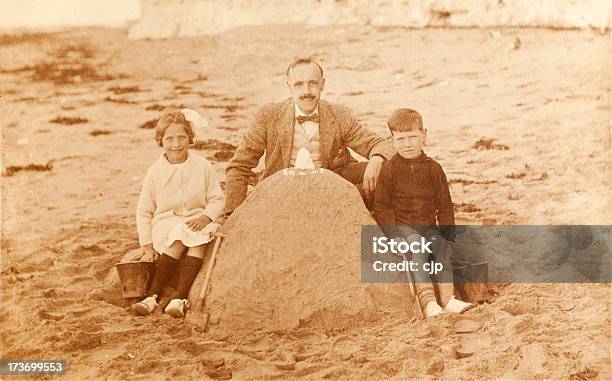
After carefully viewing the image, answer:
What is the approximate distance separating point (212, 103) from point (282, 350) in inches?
67.3

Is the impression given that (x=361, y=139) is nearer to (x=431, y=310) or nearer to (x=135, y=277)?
(x=431, y=310)

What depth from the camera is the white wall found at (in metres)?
5.10

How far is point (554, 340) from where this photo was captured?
4359mm

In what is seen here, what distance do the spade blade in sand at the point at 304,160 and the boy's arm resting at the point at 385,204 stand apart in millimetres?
362

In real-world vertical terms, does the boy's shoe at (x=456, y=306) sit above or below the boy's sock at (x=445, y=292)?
below

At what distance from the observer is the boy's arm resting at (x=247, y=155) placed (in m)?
4.58

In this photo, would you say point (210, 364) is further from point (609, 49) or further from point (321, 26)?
point (609, 49)

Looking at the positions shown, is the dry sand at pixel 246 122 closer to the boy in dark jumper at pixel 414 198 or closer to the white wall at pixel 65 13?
the white wall at pixel 65 13

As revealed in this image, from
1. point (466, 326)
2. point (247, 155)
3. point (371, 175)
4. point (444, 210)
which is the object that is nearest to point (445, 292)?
point (466, 326)

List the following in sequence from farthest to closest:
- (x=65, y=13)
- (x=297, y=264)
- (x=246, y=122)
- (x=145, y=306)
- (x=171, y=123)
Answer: (x=65, y=13) → (x=246, y=122) → (x=171, y=123) → (x=145, y=306) → (x=297, y=264)

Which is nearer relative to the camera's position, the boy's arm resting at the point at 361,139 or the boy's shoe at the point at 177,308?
the boy's shoe at the point at 177,308

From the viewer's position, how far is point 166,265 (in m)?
4.38

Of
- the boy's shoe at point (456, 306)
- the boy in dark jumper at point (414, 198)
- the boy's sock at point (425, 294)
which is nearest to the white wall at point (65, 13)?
the boy in dark jumper at point (414, 198)

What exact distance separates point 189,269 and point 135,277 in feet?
0.92
